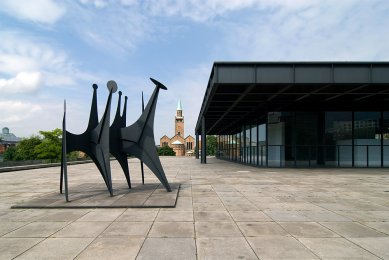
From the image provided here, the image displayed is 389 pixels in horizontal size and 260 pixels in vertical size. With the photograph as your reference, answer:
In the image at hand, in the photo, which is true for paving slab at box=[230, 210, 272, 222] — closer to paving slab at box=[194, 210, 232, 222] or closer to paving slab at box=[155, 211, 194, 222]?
paving slab at box=[194, 210, 232, 222]

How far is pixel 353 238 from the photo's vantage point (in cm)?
595

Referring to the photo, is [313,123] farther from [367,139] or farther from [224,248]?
[224,248]

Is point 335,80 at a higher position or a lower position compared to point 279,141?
higher

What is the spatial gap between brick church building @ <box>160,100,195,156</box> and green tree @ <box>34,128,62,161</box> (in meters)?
82.7

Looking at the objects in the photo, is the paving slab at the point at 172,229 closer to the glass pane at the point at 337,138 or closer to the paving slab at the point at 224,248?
the paving slab at the point at 224,248

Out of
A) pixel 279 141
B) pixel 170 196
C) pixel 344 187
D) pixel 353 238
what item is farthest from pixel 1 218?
pixel 279 141

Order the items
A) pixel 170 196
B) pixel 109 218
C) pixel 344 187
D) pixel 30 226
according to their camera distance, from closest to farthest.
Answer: pixel 30 226 < pixel 109 218 < pixel 170 196 < pixel 344 187

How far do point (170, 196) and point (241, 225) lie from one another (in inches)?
165

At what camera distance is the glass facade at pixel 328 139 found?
84.8 feet

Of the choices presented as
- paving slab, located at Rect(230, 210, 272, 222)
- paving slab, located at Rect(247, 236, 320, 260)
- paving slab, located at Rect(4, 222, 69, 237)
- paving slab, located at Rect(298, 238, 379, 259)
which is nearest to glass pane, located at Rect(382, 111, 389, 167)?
paving slab, located at Rect(230, 210, 272, 222)

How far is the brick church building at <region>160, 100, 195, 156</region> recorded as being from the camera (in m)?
148

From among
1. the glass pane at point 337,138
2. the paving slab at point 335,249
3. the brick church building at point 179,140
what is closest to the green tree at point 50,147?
the glass pane at point 337,138

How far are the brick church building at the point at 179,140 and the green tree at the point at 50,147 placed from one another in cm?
8272

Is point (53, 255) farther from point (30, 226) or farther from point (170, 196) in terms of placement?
point (170, 196)
